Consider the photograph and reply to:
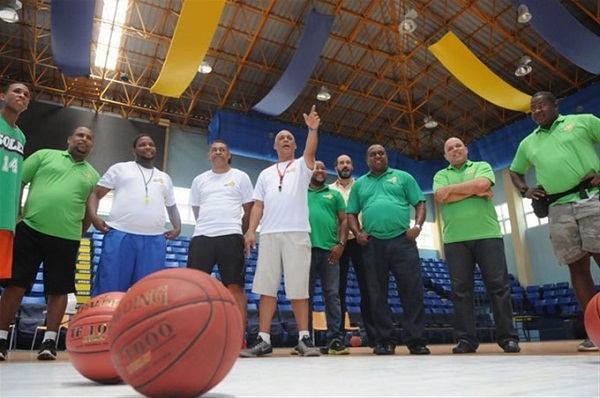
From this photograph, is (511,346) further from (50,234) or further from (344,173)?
(50,234)

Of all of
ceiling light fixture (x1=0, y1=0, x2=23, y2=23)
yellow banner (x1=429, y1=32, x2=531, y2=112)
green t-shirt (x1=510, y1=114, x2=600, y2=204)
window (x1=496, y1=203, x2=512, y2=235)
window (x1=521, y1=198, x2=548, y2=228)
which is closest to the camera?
green t-shirt (x1=510, y1=114, x2=600, y2=204)

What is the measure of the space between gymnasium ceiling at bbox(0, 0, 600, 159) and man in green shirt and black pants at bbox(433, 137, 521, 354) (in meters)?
7.42

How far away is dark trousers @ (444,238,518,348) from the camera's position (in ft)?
9.70

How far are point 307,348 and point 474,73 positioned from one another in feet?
26.7

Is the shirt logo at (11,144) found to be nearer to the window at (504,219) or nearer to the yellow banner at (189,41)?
the yellow banner at (189,41)

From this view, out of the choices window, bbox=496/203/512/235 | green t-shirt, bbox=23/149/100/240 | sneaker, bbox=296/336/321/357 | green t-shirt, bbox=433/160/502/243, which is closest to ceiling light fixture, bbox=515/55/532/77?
window, bbox=496/203/512/235

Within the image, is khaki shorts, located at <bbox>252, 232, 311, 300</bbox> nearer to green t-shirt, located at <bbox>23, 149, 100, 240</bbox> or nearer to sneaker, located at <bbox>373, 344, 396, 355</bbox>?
sneaker, located at <bbox>373, 344, 396, 355</bbox>

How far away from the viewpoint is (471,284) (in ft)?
10.1

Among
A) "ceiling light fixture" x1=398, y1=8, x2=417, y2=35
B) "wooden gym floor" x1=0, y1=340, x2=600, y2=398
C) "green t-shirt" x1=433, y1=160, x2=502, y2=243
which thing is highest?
"ceiling light fixture" x1=398, y1=8, x2=417, y2=35

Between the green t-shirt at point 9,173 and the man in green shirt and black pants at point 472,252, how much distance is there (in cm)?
271

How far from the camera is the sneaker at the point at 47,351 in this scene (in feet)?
8.55

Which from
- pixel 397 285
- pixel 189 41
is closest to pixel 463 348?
pixel 397 285

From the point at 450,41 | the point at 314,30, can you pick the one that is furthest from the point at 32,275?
the point at 450,41

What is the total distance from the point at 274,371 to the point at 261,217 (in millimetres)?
1546
